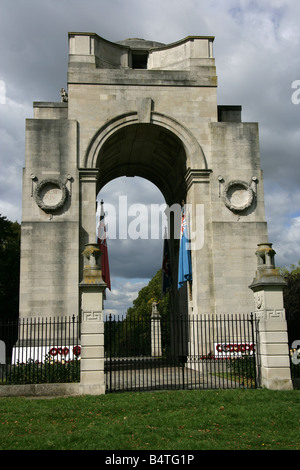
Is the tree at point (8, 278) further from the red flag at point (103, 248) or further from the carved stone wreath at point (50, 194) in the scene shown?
the carved stone wreath at point (50, 194)

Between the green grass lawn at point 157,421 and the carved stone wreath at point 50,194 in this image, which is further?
the carved stone wreath at point 50,194

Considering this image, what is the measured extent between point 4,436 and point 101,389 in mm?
4686

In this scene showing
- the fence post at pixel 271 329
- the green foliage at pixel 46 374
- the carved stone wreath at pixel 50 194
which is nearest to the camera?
the fence post at pixel 271 329

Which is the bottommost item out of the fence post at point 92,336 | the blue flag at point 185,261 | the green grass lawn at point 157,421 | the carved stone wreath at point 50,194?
the green grass lawn at point 157,421

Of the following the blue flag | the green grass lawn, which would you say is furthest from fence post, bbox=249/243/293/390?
the blue flag

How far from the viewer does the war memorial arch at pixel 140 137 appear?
20.5 metres

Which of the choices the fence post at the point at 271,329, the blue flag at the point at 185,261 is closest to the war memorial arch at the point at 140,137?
the blue flag at the point at 185,261

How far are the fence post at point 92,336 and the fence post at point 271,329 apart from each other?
466 centimetres

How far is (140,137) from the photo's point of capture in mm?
24328

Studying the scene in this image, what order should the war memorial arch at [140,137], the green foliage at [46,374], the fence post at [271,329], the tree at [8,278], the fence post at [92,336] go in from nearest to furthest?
the fence post at [92,336], the fence post at [271,329], the green foliage at [46,374], the war memorial arch at [140,137], the tree at [8,278]

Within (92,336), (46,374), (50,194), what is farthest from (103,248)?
(92,336)

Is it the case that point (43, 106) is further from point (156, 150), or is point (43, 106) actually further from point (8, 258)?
point (8, 258)

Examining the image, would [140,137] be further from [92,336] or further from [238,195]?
[92,336]
